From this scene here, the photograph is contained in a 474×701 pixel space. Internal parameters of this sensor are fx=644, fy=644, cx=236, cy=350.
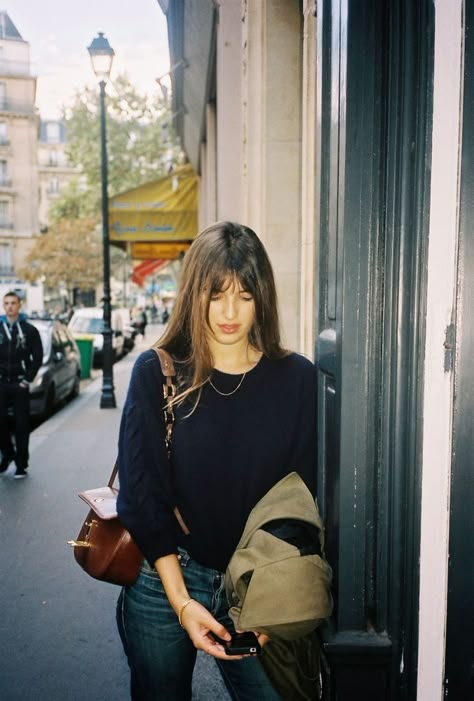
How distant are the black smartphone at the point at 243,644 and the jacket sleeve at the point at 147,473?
0.30 metres

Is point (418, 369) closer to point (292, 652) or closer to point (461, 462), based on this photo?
point (461, 462)

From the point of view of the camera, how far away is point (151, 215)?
45.3 ft

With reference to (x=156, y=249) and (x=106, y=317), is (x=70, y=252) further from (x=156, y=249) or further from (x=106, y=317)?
(x=106, y=317)

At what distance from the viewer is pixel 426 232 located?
1621mm

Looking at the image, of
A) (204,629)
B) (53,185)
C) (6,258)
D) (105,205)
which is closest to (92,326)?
(105,205)

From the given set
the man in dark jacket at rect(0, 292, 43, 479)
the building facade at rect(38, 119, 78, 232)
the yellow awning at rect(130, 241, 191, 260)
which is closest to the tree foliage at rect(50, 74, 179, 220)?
the yellow awning at rect(130, 241, 191, 260)

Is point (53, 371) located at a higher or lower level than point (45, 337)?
lower

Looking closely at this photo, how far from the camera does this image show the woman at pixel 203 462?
1.88 meters

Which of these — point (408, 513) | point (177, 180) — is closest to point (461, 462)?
point (408, 513)

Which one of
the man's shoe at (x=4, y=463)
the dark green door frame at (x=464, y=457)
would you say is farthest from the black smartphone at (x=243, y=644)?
the man's shoe at (x=4, y=463)

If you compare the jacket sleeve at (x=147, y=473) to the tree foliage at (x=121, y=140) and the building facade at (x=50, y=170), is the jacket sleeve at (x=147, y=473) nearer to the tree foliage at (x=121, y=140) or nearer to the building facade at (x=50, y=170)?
the tree foliage at (x=121, y=140)

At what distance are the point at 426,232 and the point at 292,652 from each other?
119 cm

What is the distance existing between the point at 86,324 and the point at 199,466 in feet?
74.0

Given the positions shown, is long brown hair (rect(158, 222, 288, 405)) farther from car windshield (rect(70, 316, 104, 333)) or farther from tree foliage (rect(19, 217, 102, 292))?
tree foliage (rect(19, 217, 102, 292))
